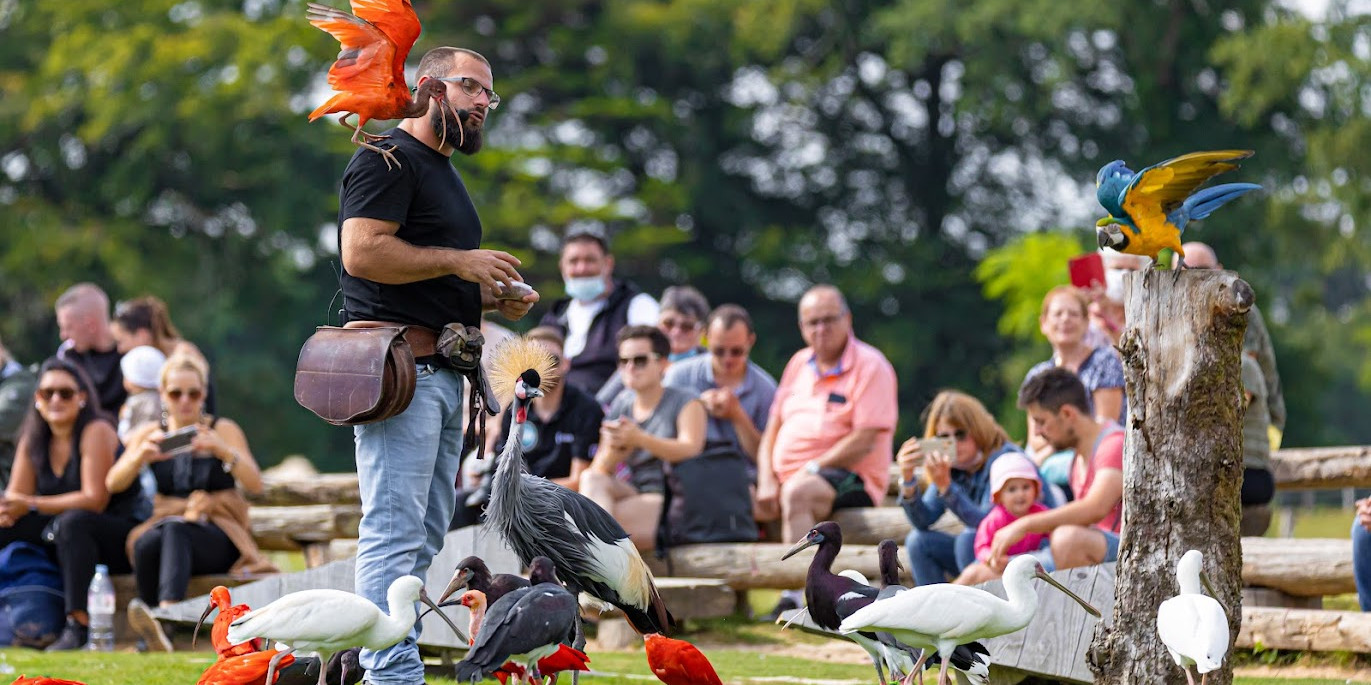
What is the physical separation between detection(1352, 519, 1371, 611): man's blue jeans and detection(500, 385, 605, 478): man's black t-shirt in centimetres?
409

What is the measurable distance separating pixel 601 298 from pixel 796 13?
66.9ft

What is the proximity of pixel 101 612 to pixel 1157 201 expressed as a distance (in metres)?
6.45

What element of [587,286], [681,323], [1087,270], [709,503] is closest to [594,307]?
[587,286]

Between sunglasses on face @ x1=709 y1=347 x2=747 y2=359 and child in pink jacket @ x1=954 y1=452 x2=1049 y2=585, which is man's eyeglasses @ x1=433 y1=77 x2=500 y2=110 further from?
sunglasses on face @ x1=709 y1=347 x2=747 y2=359

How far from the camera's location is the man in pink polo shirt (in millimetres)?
10328

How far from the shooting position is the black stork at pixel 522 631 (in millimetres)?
5719

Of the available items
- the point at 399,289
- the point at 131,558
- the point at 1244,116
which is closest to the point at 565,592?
the point at 399,289

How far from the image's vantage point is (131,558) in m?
10.4

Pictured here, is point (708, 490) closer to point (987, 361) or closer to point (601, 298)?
point (601, 298)

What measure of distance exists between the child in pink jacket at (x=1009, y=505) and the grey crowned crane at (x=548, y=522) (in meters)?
1.74

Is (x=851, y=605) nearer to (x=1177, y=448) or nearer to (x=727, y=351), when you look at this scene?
(x=1177, y=448)

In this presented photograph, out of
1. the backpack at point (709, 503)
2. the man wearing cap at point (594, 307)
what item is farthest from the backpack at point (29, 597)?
the backpack at point (709, 503)

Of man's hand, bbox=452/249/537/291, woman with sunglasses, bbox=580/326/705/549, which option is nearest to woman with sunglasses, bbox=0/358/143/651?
woman with sunglasses, bbox=580/326/705/549

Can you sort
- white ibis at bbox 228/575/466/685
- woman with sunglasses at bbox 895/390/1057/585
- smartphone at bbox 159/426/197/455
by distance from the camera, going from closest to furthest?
white ibis at bbox 228/575/466/685 < woman with sunglasses at bbox 895/390/1057/585 < smartphone at bbox 159/426/197/455
